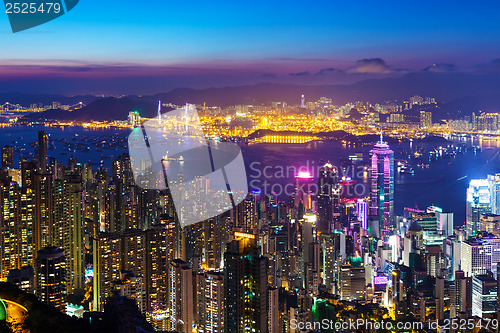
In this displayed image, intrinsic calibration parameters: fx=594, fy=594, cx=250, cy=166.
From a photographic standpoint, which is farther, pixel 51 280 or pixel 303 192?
pixel 303 192

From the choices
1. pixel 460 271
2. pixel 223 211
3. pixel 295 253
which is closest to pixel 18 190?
pixel 223 211

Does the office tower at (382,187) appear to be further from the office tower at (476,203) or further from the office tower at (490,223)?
the office tower at (490,223)

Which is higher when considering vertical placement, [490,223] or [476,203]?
[476,203]

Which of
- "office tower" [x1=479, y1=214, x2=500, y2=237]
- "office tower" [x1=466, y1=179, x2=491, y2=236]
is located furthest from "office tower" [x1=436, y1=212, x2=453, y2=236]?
"office tower" [x1=479, y1=214, x2=500, y2=237]

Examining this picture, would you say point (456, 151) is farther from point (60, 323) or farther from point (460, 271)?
point (60, 323)

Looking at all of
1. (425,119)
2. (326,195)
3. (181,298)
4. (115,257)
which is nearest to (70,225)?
(115,257)

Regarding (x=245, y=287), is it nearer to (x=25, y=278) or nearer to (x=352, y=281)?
(x=25, y=278)
